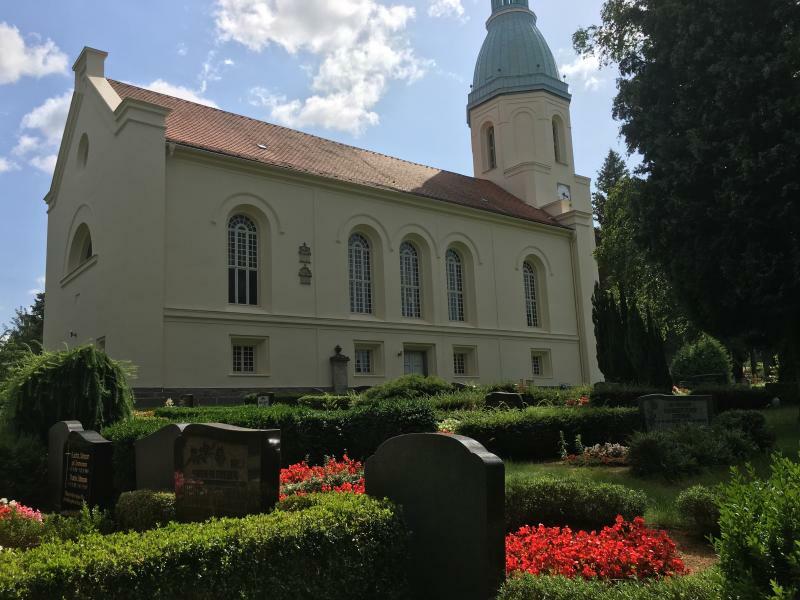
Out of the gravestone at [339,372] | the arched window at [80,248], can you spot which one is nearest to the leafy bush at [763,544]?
the gravestone at [339,372]

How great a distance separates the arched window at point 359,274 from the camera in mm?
28641

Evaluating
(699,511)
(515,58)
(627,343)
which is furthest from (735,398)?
(515,58)

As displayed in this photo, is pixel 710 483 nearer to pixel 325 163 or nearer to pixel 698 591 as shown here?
pixel 698 591

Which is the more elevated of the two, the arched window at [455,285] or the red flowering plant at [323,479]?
the arched window at [455,285]

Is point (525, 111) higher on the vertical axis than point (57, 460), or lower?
higher

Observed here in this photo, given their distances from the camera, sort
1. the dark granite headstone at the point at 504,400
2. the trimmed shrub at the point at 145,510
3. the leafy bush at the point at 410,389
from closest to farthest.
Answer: the trimmed shrub at the point at 145,510 → the dark granite headstone at the point at 504,400 → the leafy bush at the point at 410,389

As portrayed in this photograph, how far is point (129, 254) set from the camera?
22.2 meters

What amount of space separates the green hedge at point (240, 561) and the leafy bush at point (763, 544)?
2681 mm

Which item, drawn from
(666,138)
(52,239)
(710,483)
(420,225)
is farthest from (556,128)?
(710,483)

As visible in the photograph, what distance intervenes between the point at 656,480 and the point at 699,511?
2830 mm

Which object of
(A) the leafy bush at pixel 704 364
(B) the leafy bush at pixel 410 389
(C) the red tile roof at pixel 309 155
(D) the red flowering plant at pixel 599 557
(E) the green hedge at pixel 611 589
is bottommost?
(D) the red flowering plant at pixel 599 557

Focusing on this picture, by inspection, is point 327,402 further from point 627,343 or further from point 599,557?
point 599,557

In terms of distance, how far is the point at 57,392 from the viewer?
38.6 ft

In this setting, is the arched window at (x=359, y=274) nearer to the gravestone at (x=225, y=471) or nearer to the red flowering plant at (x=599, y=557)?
the gravestone at (x=225, y=471)
